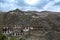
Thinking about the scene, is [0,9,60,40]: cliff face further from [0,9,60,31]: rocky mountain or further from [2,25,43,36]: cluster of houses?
[2,25,43,36]: cluster of houses

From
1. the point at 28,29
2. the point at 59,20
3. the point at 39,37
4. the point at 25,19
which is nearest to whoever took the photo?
the point at 39,37

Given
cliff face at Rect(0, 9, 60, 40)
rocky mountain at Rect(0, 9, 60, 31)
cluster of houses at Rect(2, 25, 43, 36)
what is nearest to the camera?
cluster of houses at Rect(2, 25, 43, 36)

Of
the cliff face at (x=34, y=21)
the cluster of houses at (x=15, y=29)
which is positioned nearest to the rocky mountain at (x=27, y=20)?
the cliff face at (x=34, y=21)

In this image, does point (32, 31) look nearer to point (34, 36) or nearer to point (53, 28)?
point (34, 36)

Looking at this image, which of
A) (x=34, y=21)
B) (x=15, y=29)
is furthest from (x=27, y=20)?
(x=15, y=29)

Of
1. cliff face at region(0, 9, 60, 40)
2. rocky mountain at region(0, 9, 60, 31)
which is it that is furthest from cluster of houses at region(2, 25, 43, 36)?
rocky mountain at region(0, 9, 60, 31)

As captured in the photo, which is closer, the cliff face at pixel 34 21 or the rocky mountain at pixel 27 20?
the cliff face at pixel 34 21

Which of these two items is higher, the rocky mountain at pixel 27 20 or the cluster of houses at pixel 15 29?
the rocky mountain at pixel 27 20

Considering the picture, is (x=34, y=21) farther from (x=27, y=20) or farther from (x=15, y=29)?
(x=15, y=29)

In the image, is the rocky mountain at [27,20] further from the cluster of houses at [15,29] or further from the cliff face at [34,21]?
the cluster of houses at [15,29]

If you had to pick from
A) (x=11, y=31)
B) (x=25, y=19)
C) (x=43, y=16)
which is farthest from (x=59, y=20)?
(x=11, y=31)

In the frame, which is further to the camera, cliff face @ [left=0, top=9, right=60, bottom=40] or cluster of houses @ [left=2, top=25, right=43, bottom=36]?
cliff face @ [left=0, top=9, right=60, bottom=40]
